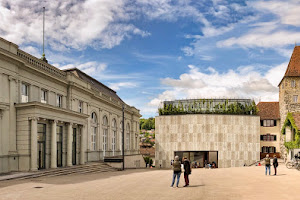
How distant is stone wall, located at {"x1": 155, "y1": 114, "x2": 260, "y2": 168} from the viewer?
181 feet

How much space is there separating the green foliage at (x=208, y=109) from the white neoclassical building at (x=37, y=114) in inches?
741

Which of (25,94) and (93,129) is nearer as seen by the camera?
(25,94)

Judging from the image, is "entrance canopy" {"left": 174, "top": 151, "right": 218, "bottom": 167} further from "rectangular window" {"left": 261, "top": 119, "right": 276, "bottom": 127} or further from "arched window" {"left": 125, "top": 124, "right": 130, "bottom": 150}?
"rectangular window" {"left": 261, "top": 119, "right": 276, "bottom": 127}

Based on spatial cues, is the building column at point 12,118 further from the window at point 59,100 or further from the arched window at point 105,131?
the arched window at point 105,131

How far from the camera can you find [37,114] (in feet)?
90.7

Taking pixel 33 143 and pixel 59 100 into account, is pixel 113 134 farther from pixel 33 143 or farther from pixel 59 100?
pixel 33 143

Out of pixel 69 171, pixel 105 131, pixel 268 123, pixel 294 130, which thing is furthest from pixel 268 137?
pixel 69 171

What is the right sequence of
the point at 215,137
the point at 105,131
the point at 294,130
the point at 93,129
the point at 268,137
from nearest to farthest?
the point at 93,129 < the point at 105,131 < the point at 294,130 < the point at 215,137 < the point at 268,137

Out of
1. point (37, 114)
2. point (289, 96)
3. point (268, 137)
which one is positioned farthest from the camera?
point (268, 137)

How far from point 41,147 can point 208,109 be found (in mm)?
33932

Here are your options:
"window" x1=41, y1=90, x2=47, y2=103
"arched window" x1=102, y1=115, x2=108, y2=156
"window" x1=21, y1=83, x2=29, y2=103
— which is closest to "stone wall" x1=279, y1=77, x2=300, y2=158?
"arched window" x1=102, y1=115, x2=108, y2=156

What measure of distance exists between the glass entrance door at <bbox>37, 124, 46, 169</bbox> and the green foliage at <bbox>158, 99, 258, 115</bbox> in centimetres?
3027

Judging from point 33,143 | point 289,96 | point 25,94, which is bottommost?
point 33,143

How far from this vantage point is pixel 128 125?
63.3m
